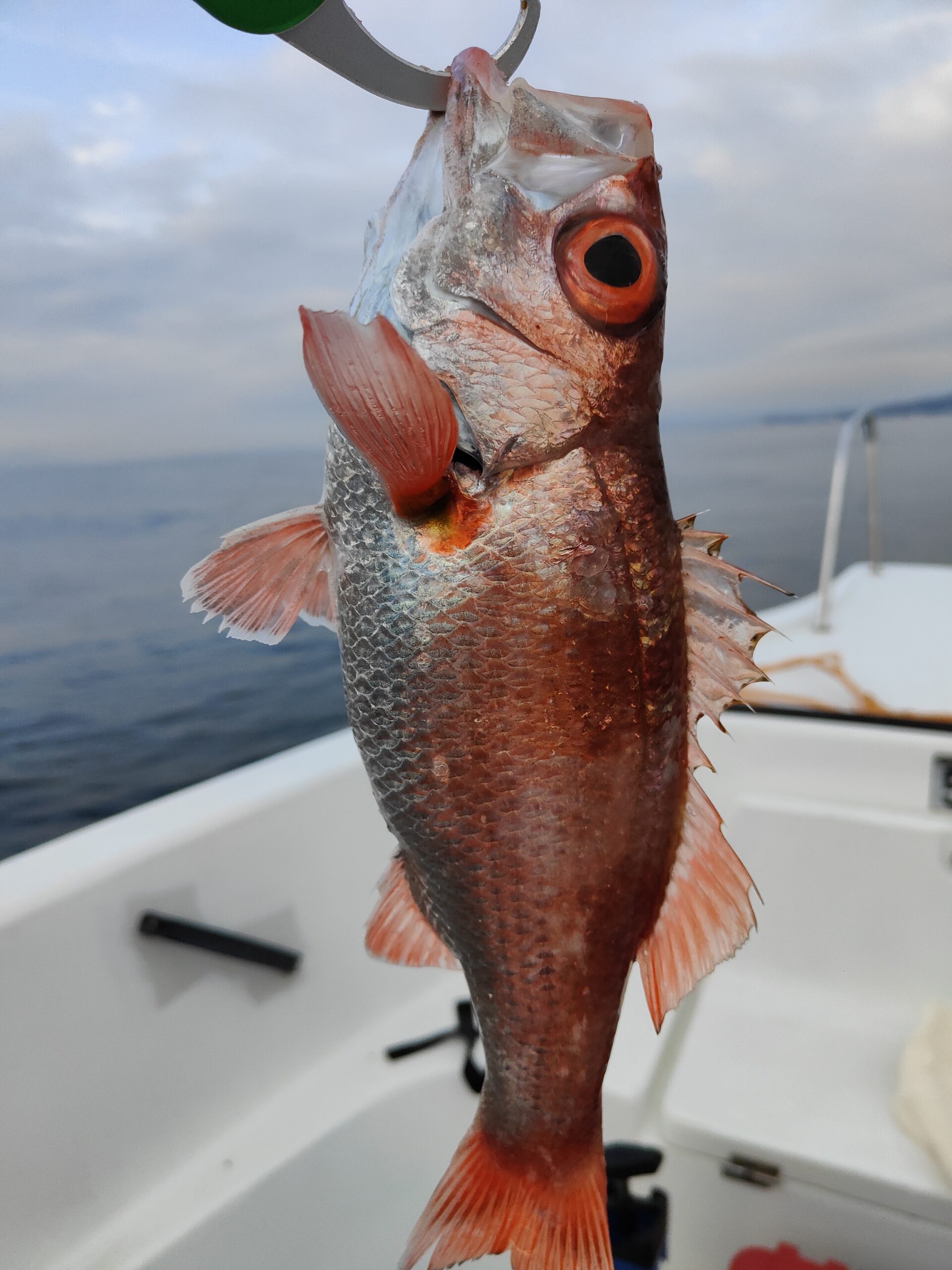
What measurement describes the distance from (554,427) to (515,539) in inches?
2.8

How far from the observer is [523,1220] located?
587 millimetres

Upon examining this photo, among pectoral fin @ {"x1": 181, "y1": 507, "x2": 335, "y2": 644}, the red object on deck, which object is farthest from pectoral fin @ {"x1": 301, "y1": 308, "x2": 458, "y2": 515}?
the red object on deck

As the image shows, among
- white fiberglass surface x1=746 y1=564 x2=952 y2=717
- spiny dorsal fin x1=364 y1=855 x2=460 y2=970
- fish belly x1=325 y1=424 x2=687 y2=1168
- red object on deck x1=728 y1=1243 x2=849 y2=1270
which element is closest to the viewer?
fish belly x1=325 y1=424 x2=687 y2=1168

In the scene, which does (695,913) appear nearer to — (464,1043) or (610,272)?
(610,272)

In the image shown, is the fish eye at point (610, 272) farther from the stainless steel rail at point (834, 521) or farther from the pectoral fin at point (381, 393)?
the stainless steel rail at point (834, 521)

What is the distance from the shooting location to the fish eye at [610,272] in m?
0.50

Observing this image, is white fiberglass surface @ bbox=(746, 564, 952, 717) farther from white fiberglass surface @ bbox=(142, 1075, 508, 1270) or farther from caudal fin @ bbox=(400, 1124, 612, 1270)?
caudal fin @ bbox=(400, 1124, 612, 1270)

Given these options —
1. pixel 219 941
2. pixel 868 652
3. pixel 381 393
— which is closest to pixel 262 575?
pixel 381 393

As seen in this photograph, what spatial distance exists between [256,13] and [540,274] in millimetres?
203

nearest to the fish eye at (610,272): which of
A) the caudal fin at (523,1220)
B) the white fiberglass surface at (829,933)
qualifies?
the caudal fin at (523,1220)

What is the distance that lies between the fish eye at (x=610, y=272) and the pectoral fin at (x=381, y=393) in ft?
0.39

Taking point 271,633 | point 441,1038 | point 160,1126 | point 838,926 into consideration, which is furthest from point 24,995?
point 838,926

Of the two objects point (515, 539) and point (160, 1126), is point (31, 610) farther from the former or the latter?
point (515, 539)

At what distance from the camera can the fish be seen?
50 centimetres
